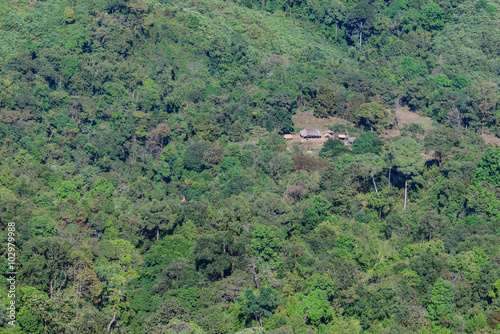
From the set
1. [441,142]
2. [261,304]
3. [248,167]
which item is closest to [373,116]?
[441,142]

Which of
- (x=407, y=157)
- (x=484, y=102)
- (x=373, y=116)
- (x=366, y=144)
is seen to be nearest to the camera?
(x=407, y=157)

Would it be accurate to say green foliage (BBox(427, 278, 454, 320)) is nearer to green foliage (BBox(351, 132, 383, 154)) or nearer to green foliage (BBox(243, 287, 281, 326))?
green foliage (BBox(243, 287, 281, 326))

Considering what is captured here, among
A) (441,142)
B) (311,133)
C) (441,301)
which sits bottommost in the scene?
(311,133)

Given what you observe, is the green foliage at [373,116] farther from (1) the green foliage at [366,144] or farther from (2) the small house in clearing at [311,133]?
(2) the small house in clearing at [311,133]

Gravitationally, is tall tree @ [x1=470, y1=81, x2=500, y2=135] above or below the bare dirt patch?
above

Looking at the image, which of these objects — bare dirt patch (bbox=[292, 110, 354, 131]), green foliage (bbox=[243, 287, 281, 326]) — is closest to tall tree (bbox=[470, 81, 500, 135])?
bare dirt patch (bbox=[292, 110, 354, 131])

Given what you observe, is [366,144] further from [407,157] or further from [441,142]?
[407,157]

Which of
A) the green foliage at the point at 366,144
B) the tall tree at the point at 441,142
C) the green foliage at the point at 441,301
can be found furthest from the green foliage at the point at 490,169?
the green foliage at the point at 441,301

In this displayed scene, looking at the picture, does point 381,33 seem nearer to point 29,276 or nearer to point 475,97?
point 475,97

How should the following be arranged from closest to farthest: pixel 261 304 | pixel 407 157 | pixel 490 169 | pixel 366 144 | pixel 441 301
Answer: pixel 261 304 < pixel 441 301 < pixel 490 169 < pixel 407 157 < pixel 366 144
